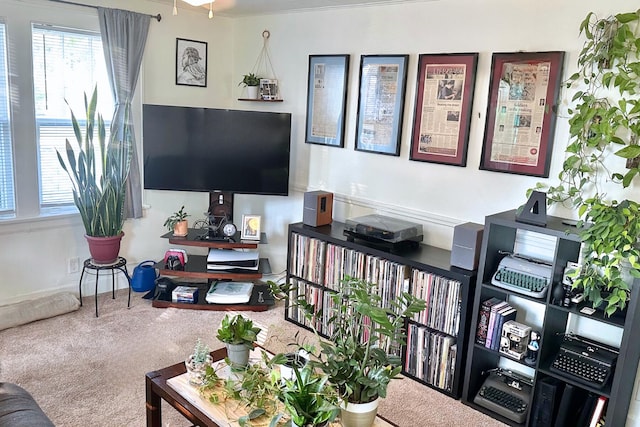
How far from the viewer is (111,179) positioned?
146 inches

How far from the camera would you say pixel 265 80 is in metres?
4.18

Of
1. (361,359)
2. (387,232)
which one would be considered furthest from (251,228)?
(361,359)

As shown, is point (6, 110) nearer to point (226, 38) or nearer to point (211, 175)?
point (211, 175)

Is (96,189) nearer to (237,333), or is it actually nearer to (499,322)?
(237,333)

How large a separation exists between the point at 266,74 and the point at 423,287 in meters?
2.29

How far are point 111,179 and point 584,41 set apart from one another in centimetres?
310

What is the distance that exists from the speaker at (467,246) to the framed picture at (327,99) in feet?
4.15

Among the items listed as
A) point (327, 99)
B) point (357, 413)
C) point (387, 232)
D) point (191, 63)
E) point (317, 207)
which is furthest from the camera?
point (191, 63)

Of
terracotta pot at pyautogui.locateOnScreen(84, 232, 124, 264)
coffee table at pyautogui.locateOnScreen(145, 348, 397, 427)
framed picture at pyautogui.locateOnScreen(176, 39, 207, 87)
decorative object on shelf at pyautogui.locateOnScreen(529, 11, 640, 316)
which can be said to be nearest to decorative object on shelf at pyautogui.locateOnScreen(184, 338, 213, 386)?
coffee table at pyautogui.locateOnScreen(145, 348, 397, 427)

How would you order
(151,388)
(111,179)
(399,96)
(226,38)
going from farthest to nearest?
(226,38), (111,179), (399,96), (151,388)

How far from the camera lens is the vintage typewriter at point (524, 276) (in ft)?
8.48

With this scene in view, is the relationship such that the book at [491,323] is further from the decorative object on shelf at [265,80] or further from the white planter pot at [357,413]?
the decorative object on shelf at [265,80]

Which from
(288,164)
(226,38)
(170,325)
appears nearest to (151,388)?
(170,325)

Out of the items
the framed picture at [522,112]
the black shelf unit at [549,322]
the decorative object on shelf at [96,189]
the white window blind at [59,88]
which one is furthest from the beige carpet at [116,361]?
the framed picture at [522,112]
